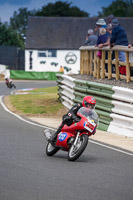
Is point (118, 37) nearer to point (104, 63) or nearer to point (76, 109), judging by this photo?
point (104, 63)

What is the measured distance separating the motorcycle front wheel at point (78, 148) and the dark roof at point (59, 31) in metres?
66.5

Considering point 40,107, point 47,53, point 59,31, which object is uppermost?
point 59,31

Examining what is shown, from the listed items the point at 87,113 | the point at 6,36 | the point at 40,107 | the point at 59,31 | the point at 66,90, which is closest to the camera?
the point at 87,113

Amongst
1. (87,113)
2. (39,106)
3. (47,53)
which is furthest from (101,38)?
(47,53)

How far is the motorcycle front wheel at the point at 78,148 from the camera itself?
31.3 ft

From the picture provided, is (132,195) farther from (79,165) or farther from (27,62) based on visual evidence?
(27,62)

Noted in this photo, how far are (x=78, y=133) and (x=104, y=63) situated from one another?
8253 mm

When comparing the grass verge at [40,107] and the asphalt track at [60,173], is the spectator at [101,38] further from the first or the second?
the asphalt track at [60,173]

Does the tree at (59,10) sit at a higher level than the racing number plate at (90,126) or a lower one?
higher

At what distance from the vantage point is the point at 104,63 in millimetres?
17828

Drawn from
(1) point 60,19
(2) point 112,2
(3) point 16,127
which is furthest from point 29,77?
(2) point 112,2

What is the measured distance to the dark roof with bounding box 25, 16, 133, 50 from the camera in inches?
3017

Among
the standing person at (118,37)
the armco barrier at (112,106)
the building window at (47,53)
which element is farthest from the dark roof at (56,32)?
the standing person at (118,37)

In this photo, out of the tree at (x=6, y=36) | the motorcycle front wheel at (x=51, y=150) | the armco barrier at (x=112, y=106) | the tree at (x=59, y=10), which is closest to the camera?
the motorcycle front wheel at (x=51, y=150)
